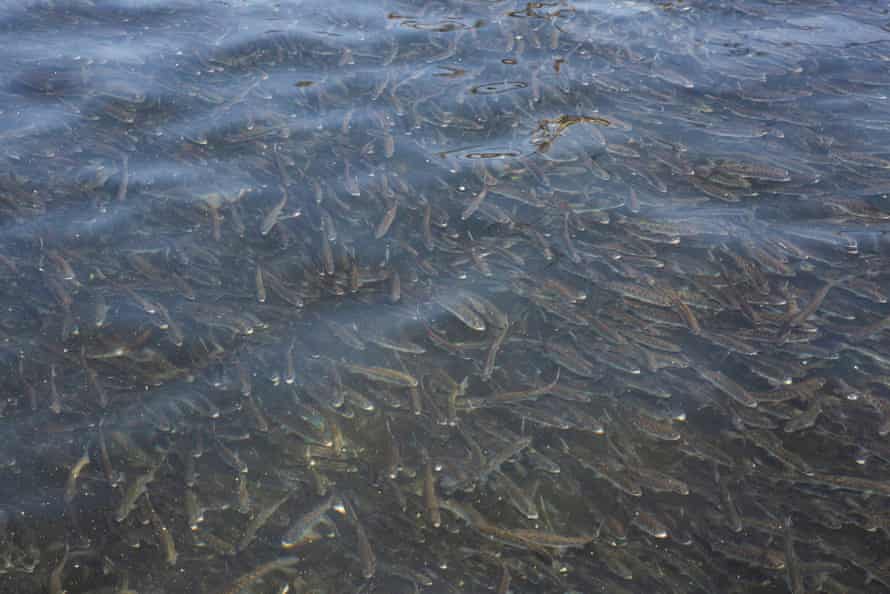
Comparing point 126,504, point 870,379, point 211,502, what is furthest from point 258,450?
point 870,379

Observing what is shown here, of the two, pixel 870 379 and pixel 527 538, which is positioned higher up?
pixel 870 379

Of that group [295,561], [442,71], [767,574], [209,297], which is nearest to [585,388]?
[767,574]

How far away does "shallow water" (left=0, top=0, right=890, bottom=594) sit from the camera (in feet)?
9.11

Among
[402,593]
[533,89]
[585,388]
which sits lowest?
[402,593]

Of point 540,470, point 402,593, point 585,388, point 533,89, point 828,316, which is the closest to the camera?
point 402,593

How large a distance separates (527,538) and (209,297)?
83.5 inches

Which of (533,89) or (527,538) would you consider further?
(533,89)

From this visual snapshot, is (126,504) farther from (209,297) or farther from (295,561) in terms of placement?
(209,297)

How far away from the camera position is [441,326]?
366 cm

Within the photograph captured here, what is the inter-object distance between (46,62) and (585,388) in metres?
5.54

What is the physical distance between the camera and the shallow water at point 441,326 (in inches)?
109

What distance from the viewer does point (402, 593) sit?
2627 millimetres

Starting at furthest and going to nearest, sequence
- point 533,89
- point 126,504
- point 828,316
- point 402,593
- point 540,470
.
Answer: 1. point 533,89
2. point 828,316
3. point 540,470
4. point 126,504
5. point 402,593

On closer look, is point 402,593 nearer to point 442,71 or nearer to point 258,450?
point 258,450
